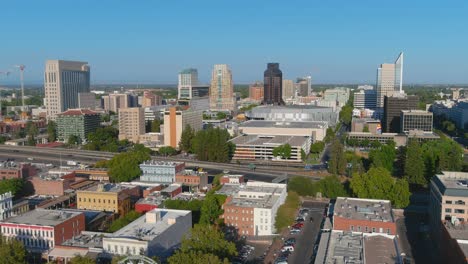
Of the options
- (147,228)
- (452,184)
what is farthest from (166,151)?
(452,184)

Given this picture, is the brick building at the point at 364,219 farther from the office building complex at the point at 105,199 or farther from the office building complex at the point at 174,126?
the office building complex at the point at 174,126

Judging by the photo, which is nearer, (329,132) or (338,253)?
(338,253)

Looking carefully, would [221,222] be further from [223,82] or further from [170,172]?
[223,82]

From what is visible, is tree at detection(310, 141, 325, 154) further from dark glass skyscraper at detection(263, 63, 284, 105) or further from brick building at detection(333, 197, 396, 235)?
dark glass skyscraper at detection(263, 63, 284, 105)

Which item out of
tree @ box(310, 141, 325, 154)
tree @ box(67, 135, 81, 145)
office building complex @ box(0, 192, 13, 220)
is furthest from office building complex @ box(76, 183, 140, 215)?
tree @ box(67, 135, 81, 145)

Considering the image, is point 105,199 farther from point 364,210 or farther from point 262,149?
point 262,149

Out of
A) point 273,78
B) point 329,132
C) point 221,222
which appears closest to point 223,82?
point 273,78
